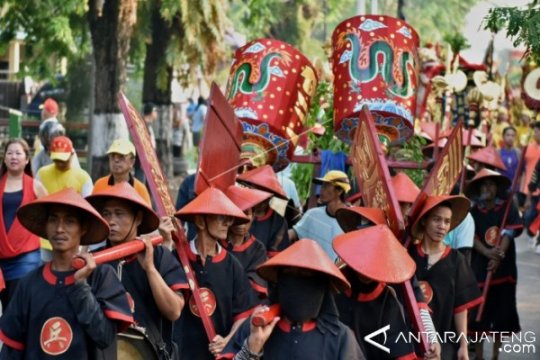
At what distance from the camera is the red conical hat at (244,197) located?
33.4 ft

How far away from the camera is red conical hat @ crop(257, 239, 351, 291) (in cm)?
676

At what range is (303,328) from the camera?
22.6 feet

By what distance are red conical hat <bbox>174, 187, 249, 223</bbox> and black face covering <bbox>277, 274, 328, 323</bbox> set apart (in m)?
2.11

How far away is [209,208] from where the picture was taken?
897cm

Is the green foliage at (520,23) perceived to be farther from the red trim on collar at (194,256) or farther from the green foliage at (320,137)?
the green foliage at (320,137)

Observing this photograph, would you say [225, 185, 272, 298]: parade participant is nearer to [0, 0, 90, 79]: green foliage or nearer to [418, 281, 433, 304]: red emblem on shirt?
[418, 281, 433, 304]: red emblem on shirt

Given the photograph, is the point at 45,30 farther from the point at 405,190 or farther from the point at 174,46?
the point at 405,190

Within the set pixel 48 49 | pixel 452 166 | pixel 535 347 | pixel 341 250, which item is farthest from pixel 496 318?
pixel 48 49

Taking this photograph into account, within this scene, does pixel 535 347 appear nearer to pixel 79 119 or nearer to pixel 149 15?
pixel 149 15

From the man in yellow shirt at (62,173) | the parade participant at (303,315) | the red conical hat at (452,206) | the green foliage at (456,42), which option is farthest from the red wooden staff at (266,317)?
the green foliage at (456,42)

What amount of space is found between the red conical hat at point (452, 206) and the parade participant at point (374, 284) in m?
1.07

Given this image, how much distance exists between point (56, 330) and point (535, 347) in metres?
7.25

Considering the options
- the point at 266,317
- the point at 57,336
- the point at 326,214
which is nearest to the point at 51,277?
the point at 57,336

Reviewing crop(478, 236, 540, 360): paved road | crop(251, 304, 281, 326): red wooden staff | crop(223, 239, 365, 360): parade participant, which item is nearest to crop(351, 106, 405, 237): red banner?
crop(223, 239, 365, 360): parade participant
